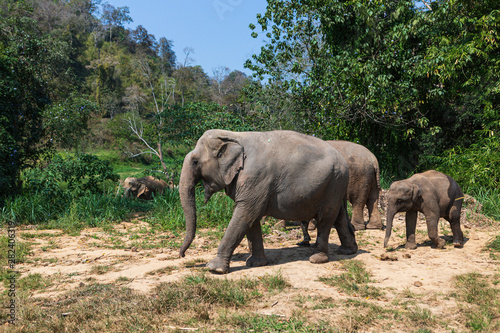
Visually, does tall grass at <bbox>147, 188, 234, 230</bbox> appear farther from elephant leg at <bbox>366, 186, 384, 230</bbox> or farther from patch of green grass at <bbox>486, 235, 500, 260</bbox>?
patch of green grass at <bbox>486, 235, 500, 260</bbox>

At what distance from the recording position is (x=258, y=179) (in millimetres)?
5168

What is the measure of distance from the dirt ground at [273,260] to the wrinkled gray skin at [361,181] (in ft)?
1.07

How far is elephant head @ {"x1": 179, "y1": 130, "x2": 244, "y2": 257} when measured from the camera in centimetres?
516

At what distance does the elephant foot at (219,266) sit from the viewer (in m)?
5.16

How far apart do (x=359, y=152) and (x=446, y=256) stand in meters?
2.69

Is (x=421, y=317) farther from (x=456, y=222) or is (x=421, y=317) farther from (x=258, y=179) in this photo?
(x=456, y=222)

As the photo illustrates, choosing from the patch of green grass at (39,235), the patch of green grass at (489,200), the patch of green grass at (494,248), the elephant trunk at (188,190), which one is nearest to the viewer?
the elephant trunk at (188,190)

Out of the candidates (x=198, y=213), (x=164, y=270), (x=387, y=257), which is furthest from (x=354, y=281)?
(x=198, y=213)

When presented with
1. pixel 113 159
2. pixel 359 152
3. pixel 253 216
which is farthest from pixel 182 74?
pixel 253 216

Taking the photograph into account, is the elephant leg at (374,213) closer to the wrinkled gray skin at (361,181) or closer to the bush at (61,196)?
the wrinkled gray skin at (361,181)

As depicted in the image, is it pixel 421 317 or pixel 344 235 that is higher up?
pixel 344 235

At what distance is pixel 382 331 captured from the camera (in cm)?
362

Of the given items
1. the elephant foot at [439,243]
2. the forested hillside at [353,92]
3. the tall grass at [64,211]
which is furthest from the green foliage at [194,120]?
the elephant foot at [439,243]

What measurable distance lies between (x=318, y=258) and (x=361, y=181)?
280 cm
